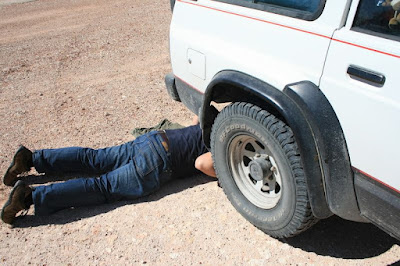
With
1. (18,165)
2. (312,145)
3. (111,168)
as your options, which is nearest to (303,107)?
(312,145)

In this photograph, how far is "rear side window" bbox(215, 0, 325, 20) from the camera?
2354mm

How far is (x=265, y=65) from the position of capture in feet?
8.55

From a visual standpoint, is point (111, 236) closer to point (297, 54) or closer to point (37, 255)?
point (37, 255)

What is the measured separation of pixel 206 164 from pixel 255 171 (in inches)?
24.9

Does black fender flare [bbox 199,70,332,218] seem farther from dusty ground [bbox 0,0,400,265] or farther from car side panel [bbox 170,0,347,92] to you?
dusty ground [bbox 0,0,400,265]

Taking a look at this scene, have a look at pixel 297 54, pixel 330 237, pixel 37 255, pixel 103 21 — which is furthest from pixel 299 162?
pixel 103 21

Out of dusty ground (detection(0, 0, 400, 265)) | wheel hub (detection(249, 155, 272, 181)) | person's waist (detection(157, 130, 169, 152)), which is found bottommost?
dusty ground (detection(0, 0, 400, 265))

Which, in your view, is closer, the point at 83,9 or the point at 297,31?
the point at 297,31

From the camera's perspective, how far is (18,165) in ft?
11.9

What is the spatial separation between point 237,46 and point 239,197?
107cm

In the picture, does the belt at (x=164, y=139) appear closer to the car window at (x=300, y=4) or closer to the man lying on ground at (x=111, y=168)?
the man lying on ground at (x=111, y=168)

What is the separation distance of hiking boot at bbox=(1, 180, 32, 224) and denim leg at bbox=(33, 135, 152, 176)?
486 mm

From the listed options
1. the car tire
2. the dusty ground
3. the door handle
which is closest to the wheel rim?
the car tire

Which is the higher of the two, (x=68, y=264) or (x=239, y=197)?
(x=239, y=197)
